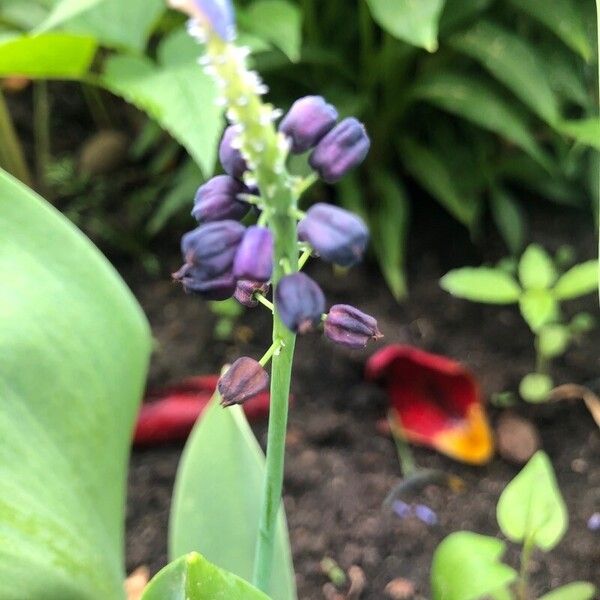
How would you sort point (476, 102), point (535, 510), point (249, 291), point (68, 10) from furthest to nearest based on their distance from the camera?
point (476, 102), point (68, 10), point (535, 510), point (249, 291)

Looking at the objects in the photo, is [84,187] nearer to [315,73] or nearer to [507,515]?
[315,73]

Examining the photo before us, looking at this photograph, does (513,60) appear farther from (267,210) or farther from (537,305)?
(267,210)

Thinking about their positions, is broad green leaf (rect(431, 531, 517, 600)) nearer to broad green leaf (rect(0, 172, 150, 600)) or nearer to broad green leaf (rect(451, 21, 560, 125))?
broad green leaf (rect(0, 172, 150, 600))

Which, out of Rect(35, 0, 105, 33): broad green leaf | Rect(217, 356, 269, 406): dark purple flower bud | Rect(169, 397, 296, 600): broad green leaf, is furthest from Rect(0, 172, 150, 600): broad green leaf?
Rect(35, 0, 105, 33): broad green leaf

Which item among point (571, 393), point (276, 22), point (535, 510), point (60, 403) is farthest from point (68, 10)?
point (571, 393)

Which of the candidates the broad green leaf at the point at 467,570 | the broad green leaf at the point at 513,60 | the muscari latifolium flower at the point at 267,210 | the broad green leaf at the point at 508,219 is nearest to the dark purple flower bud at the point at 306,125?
the muscari latifolium flower at the point at 267,210
